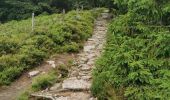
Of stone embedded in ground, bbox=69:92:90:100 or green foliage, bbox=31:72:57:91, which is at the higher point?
green foliage, bbox=31:72:57:91

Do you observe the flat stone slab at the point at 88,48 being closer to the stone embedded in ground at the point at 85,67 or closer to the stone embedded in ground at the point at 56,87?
the stone embedded in ground at the point at 85,67

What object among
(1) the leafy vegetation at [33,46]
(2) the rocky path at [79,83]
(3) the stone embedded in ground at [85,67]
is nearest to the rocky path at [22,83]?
(1) the leafy vegetation at [33,46]

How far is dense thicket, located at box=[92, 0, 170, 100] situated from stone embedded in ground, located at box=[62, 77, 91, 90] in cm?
59

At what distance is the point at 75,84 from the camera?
10109 mm

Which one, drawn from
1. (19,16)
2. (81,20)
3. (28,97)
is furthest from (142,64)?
(19,16)

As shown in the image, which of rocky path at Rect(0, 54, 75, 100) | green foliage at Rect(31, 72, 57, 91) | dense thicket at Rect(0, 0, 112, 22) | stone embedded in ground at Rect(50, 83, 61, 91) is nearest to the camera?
stone embedded in ground at Rect(50, 83, 61, 91)

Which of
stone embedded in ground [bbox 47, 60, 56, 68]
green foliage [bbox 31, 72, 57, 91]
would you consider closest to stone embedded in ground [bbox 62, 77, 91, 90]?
green foliage [bbox 31, 72, 57, 91]

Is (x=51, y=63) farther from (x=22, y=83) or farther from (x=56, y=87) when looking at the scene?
(x=56, y=87)

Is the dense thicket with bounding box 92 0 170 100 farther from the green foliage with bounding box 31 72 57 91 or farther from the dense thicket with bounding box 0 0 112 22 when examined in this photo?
the dense thicket with bounding box 0 0 112 22

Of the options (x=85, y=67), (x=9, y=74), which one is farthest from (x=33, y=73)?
(x=85, y=67)

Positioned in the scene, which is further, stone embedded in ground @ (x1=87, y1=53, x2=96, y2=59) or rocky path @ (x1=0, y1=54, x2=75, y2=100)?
stone embedded in ground @ (x1=87, y1=53, x2=96, y2=59)

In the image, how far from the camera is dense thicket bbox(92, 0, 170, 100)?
25.2 feet

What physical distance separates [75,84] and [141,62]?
268 centimetres

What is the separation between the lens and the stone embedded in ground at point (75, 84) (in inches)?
387
